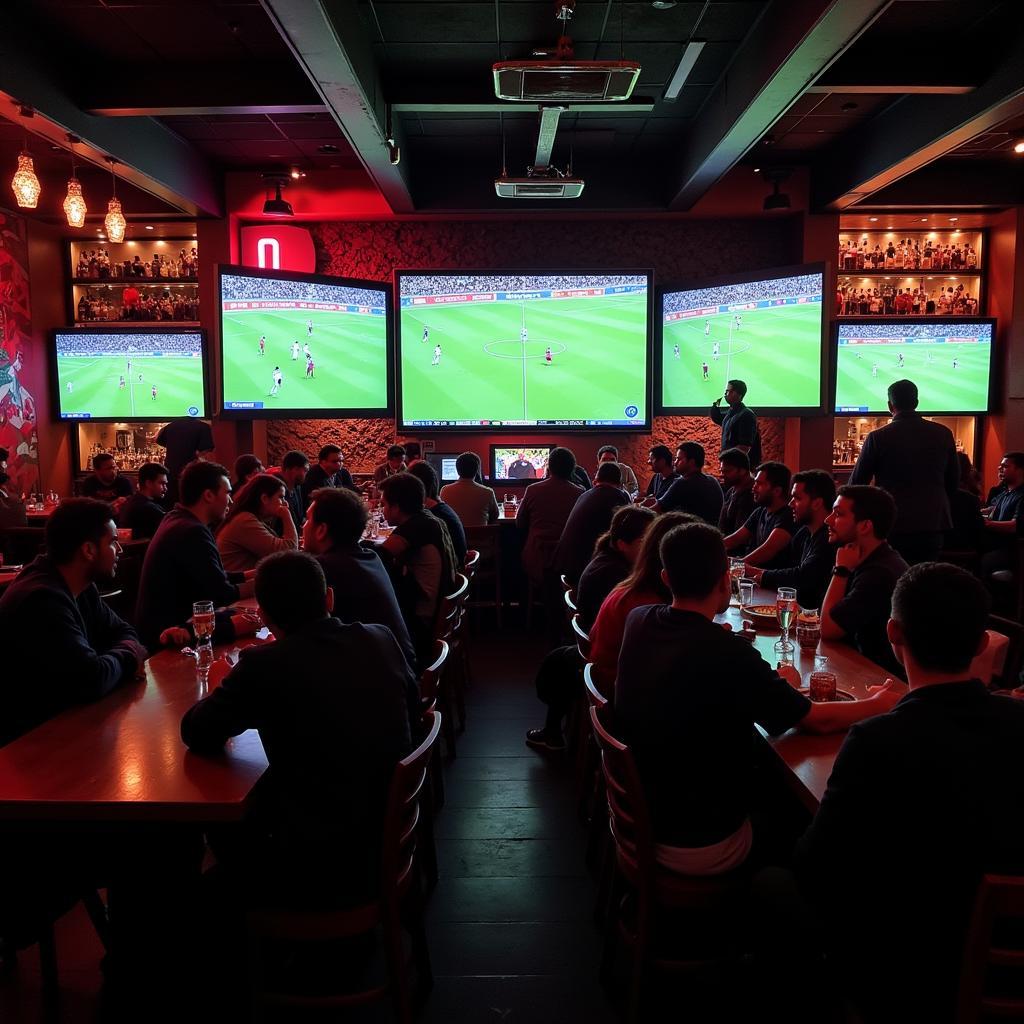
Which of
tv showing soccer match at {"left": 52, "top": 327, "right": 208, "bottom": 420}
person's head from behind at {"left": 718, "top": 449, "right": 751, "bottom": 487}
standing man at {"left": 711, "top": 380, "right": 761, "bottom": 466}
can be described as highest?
tv showing soccer match at {"left": 52, "top": 327, "right": 208, "bottom": 420}

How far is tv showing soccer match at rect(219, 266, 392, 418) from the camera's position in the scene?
7.79 m

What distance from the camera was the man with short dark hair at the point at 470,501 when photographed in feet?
20.1

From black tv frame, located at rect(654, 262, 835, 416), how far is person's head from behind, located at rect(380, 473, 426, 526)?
4.87 metres

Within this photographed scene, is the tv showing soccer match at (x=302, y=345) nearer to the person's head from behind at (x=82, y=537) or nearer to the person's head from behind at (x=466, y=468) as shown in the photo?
the person's head from behind at (x=466, y=468)

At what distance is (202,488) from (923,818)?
2.90 meters

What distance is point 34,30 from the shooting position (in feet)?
17.1

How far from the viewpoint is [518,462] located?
8602mm

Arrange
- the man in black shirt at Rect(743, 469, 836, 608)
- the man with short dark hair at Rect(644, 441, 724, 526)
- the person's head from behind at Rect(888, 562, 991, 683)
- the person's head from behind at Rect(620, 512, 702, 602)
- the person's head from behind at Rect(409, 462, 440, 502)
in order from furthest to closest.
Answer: the man with short dark hair at Rect(644, 441, 724, 526) → the person's head from behind at Rect(409, 462, 440, 502) → the man in black shirt at Rect(743, 469, 836, 608) → the person's head from behind at Rect(620, 512, 702, 602) → the person's head from behind at Rect(888, 562, 991, 683)

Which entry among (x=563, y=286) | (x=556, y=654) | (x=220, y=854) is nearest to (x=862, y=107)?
(x=563, y=286)

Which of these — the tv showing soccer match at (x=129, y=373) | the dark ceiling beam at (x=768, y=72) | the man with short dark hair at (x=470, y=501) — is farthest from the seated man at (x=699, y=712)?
the tv showing soccer match at (x=129, y=373)

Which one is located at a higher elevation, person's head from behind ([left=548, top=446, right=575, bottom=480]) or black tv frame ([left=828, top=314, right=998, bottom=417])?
black tv frame ([left=828, top=314, right=998, bottom=417])

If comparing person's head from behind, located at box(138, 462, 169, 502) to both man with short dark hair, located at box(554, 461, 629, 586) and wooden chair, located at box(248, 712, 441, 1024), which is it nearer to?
man with short dark hair, located at box(554, 461, 629, 586)

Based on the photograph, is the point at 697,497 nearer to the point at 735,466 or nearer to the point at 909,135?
the point at 735,466

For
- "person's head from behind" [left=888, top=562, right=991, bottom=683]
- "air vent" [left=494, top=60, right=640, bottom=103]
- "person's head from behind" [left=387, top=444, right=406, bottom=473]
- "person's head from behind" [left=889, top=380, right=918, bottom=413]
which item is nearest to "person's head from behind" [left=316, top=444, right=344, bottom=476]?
"person's head from behind" [left=387, top=444, right=406, bottom=473]
